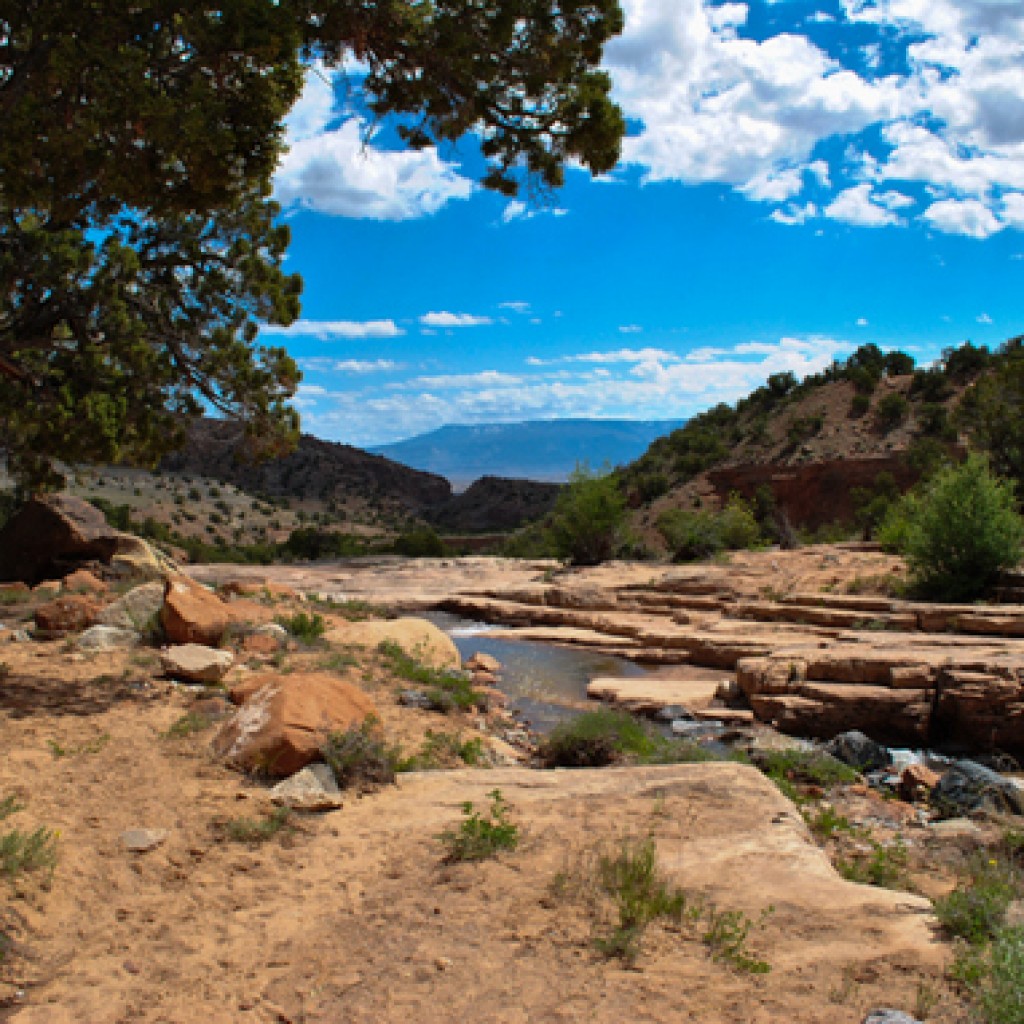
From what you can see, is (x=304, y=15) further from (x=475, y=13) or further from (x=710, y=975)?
(x=710, y=975)

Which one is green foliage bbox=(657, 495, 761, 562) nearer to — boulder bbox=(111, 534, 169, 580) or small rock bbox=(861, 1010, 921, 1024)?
boulder bbox=(111, 534, 169, 580)

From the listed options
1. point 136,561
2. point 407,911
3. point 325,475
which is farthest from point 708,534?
point 325,475

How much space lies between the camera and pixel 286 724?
6.11 m

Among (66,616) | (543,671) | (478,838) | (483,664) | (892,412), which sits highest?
(892,412)

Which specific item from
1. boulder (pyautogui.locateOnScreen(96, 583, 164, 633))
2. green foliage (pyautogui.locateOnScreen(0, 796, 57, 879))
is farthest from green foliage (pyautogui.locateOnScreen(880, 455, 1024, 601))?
green foliage (pyautogui.locateOnScreen(0, 796, 57, 879))

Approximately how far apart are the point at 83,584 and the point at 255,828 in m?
8.54

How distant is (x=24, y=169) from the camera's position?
566cm

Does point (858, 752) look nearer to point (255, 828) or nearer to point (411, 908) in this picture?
point (411, 908)

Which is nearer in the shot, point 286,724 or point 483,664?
point 286,724

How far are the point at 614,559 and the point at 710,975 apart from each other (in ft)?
76.1

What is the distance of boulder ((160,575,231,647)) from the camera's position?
353 inches

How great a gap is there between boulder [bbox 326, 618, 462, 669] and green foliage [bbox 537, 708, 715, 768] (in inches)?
123

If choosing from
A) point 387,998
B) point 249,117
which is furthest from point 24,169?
point 387,998

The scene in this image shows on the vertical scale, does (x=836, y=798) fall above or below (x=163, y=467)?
below
